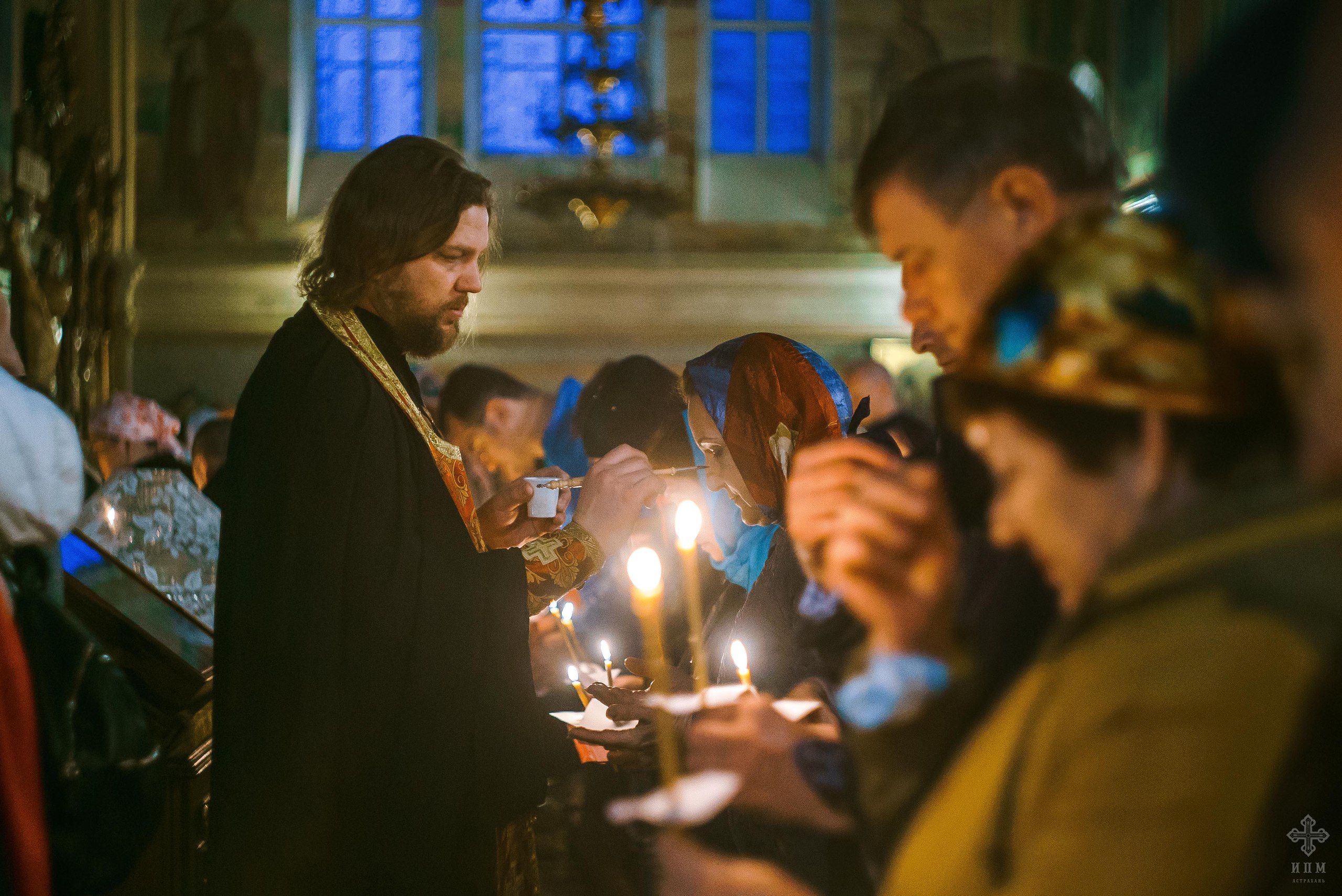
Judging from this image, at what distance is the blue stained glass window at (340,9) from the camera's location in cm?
1127

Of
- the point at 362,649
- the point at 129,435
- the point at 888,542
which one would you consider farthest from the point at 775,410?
the point at 129,435

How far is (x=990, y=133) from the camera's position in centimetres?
88

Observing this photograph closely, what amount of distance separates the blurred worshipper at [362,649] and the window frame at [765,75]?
389 inches

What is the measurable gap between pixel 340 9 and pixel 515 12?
1.81 metres

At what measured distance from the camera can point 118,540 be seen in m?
2.92

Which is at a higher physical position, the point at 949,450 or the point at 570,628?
the point at 949,450

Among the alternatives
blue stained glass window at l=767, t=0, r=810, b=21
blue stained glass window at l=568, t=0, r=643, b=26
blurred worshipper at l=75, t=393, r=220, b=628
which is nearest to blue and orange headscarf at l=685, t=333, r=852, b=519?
blurred worshipper at l=75, t=393, r=220, b=628

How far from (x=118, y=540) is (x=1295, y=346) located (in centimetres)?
296

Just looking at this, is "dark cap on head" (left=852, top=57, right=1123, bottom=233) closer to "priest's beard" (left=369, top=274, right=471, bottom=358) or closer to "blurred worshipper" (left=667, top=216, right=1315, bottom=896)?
"blurred worshipper" (left=667, top=216, right=1315, bottom=896)

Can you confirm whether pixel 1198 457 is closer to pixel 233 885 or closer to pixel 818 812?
pixel 818 812

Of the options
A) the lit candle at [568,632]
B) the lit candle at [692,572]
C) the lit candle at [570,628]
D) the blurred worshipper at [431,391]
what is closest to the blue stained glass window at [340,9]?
the blurred worshipper at [431,391]

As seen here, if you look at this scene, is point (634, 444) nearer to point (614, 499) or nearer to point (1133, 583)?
point (614, 499)

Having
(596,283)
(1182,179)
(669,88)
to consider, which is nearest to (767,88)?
(669,88)

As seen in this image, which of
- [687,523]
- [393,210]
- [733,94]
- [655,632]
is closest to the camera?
[655,632]
